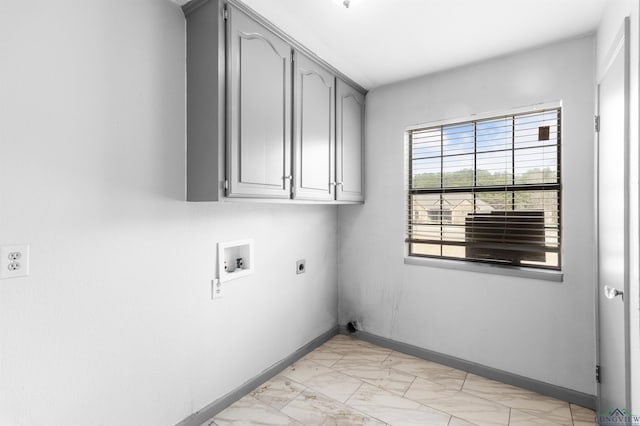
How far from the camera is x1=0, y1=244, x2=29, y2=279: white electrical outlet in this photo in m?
1.19

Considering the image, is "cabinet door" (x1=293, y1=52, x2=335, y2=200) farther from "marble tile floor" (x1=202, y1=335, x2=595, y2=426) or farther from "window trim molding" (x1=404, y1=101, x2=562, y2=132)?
"marble tile floor" (x1=202, y1=335, x2=595, y2=426)

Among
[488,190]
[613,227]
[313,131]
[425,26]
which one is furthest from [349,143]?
[613,227]

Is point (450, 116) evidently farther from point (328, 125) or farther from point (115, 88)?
point (115, 88)

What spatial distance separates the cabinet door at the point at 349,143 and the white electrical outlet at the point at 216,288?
3.62ft

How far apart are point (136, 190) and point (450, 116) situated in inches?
88.2

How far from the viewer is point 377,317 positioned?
2.92 meters

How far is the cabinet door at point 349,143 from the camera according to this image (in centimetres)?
256

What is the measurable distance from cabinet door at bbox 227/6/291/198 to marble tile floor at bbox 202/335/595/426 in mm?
1350

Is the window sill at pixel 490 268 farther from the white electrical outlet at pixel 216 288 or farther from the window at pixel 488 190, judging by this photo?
the white electrical outlet at pixel 216 288

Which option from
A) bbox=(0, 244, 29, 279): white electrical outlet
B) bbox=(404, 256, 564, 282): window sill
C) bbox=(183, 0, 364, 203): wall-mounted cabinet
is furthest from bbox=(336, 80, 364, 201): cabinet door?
bbox=(0, 244, 29, 279): white electrical outlet

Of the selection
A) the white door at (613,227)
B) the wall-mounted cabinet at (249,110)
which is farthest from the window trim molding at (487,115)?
the wall-mounted cabinet at (249,110)

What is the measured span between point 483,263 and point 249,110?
2.02m

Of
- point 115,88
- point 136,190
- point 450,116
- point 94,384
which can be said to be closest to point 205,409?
point 94,384

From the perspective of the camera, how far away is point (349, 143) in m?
2.70
